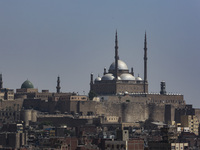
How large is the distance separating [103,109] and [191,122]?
1987cm

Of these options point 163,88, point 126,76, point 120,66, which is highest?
point 120,66

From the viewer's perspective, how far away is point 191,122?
168875mm

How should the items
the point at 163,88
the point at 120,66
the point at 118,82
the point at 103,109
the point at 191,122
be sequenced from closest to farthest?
1. the point at 191,122
2. the point at 103,109
3. the point at 118,82
4. the point at 120,66
5. the point at 163,88

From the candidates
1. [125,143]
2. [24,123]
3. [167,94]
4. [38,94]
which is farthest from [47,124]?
[125,143]

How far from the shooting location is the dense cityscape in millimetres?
160500

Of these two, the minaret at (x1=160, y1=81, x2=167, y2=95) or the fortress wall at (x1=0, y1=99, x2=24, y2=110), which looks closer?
the fortress wall at (x1=0, y1=99, x2=24, y2=110)

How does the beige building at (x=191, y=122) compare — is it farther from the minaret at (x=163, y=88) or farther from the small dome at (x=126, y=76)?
the minaret at (x=163, y=88)

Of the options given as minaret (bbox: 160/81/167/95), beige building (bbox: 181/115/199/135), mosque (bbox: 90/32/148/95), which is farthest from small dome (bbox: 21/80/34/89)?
beige building (bbox: 181/115/199/135)

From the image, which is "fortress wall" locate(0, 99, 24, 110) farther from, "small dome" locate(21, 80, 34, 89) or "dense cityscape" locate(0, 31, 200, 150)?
"small dome" locate(21, 80, 34, 89)

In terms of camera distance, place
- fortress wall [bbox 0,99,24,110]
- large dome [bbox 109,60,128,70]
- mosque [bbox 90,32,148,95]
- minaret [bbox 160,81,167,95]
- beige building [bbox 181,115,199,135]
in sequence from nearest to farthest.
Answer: beige building [bbox 181,115,199,135], fortress wall [bbox 0,99,24,110], mosque [bbox 90,32,148,95], large dome [bbox 109,60,128,70], minaret [bbox 160,81,167,95]

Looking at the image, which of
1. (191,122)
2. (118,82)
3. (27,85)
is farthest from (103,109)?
(191,122)

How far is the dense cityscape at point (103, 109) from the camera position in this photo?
6319 inches

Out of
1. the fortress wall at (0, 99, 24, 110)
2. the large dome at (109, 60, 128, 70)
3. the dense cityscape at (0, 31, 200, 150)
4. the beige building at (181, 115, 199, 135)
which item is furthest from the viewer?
the large dome at (109, 60, 128, 70)

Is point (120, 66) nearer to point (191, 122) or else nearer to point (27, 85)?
point (27, 85)
